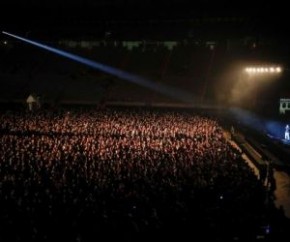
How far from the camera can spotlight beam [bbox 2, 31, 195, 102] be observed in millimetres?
32375

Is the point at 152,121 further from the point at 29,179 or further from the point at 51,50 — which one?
the point at 51,50

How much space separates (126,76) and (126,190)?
81.5 ft

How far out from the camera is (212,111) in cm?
2905

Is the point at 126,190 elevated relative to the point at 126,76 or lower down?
lower down

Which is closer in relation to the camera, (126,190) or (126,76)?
(126,190)

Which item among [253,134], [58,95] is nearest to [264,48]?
[253,134]

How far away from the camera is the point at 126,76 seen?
34.7 meters

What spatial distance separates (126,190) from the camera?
10.5 m

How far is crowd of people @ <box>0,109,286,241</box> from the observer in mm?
8445

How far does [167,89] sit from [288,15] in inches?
408

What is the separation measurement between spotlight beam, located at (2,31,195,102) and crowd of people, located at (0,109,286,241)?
48.4ft

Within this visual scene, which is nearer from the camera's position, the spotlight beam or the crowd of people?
the crowd of people

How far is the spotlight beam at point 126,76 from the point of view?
3238cm

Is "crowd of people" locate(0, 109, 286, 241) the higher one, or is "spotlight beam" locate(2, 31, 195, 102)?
"spotlight beam" locate(2, 31, 195, 102)
